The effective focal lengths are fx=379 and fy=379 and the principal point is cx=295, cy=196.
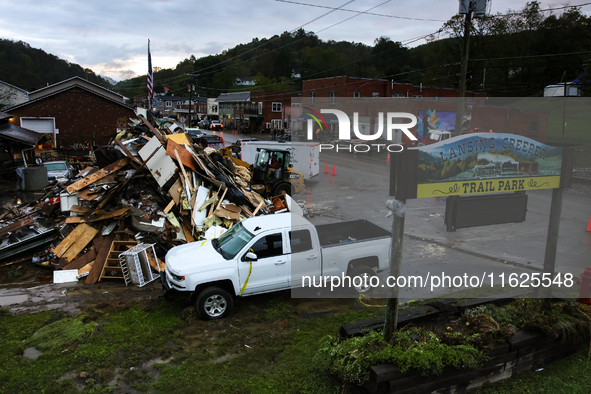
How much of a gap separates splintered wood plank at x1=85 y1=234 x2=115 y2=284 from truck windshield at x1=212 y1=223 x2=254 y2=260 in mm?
3266

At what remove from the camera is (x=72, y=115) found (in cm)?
3344

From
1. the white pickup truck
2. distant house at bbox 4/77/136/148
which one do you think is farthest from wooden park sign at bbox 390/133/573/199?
distant house at bbox 4/77/136/148

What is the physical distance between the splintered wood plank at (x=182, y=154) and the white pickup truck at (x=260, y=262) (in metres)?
4.72

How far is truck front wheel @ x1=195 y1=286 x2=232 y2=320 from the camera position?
22.4ft

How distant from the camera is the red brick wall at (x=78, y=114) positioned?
1280 inches

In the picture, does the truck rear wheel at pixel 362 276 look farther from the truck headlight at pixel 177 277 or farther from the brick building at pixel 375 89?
the brick building at pixel 375 89

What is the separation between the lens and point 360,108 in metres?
44.0

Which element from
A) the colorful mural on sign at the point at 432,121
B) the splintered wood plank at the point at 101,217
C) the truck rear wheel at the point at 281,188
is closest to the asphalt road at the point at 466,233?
the truck rear wheel at the point at 281,188

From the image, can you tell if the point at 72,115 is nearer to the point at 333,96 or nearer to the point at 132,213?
the point at 132,213

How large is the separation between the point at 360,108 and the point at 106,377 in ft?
A: 138

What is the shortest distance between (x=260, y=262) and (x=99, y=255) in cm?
475

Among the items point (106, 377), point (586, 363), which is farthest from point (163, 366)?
point (586, 363)

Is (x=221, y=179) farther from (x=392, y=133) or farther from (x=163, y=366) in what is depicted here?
(x=392, y=133)

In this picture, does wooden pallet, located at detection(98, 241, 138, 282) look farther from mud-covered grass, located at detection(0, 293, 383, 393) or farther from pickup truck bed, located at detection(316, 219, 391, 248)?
pickup truck bed, located at detection(316, 219, 391, 248)
